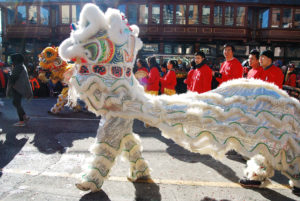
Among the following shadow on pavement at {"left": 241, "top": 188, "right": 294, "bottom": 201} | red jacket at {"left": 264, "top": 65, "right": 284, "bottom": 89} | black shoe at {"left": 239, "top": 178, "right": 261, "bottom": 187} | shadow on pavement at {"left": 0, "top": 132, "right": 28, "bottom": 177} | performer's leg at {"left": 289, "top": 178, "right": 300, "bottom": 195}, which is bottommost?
shadow on pavement at {"left": 241, "top": 188, "right": 294, "bottom": 201}

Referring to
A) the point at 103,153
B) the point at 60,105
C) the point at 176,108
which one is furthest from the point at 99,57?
the point at 60,105

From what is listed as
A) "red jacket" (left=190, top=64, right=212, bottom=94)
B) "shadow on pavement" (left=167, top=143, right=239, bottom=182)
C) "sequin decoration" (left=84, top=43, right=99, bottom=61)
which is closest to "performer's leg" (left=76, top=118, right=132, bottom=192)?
"sequin decoration" (left=84, top=43, right=99, bottom=61)

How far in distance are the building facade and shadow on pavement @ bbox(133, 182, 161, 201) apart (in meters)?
14.7

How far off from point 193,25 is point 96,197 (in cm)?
1686

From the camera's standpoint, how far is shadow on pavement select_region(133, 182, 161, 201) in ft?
8.87

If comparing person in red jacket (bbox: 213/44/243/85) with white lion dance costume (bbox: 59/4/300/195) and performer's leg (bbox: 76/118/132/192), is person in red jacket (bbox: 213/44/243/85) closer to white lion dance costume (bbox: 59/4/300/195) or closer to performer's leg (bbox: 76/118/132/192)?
white lion dance costume (bbox: 59/4/300/195)

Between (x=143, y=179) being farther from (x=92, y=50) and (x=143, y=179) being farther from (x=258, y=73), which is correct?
(x=258, y=73)

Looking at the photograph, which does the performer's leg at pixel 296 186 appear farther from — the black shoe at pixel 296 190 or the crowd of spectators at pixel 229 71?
the crowd of spectators at pixel 229 71

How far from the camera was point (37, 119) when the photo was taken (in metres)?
6.64

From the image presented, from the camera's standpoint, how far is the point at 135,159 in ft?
9.91

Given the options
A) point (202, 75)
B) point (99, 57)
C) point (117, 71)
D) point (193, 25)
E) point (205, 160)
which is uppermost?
point (193, 25)

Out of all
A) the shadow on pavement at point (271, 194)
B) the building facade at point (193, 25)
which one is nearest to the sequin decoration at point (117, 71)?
the shadow on pavement at point (271, 194)

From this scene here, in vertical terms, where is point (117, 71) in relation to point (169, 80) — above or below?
above

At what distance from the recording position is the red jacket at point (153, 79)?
612cm
